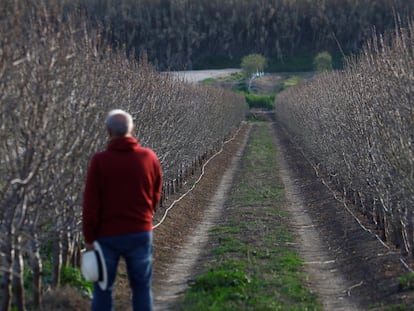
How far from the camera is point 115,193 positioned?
938cm

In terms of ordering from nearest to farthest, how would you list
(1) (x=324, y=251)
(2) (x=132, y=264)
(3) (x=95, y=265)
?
(3) (x=95, y=265)
(2) (x=132, y=264)
(1) (x=324, y=251)

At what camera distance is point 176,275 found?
1561 cm

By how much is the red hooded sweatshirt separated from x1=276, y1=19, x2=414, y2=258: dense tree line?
214 inches

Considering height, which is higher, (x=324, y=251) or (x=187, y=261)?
(x=187, y=261)

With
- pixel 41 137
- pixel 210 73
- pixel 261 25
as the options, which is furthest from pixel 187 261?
pixel 261 25

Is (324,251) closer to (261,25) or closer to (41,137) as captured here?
(41,137)

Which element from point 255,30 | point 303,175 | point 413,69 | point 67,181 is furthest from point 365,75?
point 255,30

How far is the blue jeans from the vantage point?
9406mm

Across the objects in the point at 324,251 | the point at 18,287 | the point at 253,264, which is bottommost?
the point at 324,251

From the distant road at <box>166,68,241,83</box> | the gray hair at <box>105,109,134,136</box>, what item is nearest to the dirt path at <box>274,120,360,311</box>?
the gray hair at <box>105,109,134,136</box>

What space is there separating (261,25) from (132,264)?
10159 centimetres

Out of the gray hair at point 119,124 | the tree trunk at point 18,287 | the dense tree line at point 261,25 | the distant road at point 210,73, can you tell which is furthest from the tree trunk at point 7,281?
the dense tree line at point 261,25

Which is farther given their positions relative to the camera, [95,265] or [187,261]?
[187,261]

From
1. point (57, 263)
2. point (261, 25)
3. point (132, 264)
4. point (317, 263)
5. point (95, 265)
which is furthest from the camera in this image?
point (261, 25)
